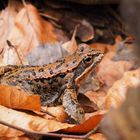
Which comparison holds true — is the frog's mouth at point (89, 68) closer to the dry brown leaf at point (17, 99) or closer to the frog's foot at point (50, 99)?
the frog's foot at point (50, 99)

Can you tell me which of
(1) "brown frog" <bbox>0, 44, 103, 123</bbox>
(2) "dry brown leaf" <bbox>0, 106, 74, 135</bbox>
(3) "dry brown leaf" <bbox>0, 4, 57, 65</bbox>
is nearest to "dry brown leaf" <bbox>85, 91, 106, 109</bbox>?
(1) "brown frog" <bbox>0, 44, 103, 123</bbox>

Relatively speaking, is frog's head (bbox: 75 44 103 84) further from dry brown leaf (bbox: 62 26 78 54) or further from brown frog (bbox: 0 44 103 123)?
dry brown leaf (bbox: 62 26 78 54)

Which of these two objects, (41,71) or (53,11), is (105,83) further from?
(53,11)

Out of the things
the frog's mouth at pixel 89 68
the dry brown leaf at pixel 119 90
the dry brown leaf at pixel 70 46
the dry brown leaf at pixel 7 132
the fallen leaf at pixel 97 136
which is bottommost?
the fallen leaf at pixel 97 136

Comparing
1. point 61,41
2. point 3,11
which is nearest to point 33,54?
point 61,41

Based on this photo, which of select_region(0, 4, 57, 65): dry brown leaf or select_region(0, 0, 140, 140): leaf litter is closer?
select_region(0, 0, 140, 140): leaf litter

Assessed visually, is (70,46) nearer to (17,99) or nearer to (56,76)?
(56,76)

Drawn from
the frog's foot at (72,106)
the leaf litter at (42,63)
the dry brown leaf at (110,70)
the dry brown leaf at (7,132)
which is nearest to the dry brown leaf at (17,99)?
the leaf litter at (42,63)
